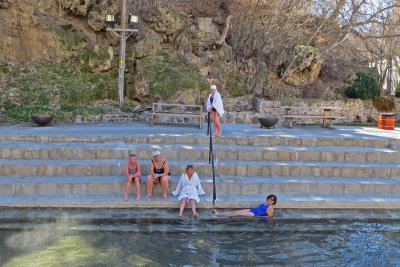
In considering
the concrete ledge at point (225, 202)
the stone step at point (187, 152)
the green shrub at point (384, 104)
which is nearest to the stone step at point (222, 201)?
the concrete ledge at point (225, 202)

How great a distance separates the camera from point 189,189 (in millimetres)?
6461

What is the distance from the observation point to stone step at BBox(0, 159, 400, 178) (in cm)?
732

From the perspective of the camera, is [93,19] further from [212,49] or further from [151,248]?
[151,248]

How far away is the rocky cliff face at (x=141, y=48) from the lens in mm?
13984

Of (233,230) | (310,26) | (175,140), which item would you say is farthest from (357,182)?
(310,26)

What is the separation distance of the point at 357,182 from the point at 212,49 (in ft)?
36.1

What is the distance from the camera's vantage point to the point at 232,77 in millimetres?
16719

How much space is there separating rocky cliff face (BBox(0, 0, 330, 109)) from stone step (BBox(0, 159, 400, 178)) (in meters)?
7.10

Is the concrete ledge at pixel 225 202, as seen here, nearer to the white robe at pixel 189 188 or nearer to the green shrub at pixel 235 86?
the white robe at pixel 189 188

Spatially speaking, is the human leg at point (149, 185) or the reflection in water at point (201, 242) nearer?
the reflection in water at point (201, 242)

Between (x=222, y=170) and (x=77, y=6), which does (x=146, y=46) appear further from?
(x=222, y=170)

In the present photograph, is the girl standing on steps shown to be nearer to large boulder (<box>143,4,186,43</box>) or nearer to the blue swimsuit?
the blue swimsuit

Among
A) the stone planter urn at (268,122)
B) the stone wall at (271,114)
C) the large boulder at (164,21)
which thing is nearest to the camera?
the stone planter urn at (268,122)

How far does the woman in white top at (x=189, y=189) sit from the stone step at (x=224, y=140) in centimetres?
245
